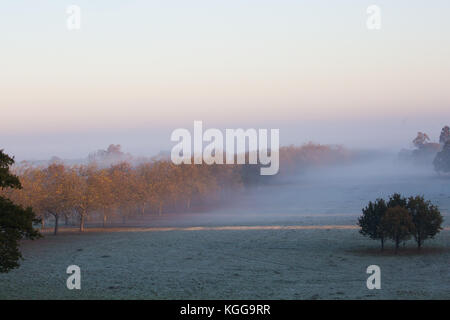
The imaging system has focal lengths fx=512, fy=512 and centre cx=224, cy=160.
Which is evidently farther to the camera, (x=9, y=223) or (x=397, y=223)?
(x=397, y=223)

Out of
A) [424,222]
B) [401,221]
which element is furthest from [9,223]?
[424,222]

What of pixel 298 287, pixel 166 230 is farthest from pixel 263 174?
pixel 298 287

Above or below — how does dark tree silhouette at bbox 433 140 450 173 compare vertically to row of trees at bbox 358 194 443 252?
above

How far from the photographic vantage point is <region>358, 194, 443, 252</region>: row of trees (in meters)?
46.3

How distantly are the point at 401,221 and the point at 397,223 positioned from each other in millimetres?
631

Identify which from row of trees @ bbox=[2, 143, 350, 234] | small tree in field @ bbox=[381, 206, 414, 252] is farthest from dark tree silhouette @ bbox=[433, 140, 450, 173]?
small tree in field @ bbox=[381, 206, 414, 252]

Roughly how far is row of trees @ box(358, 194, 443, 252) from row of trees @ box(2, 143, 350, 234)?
1595 inches

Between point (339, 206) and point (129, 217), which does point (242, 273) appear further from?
point (339, 206)

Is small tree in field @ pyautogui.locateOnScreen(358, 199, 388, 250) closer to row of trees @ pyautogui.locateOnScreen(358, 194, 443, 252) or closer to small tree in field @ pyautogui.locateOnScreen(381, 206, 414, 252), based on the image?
row of trees @ pyautogui.locateOnScreen(358, 194, 443, 252)

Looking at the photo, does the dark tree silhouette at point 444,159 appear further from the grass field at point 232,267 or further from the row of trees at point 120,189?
the grass field at point 232,267

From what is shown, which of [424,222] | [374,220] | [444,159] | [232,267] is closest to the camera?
[232,267]

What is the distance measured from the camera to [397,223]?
4606 cm

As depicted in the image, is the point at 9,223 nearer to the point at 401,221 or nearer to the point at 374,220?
the point at 374,220
